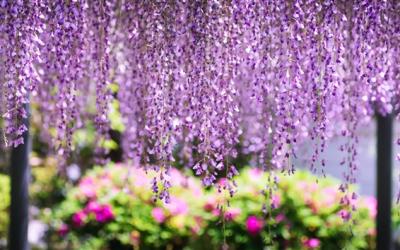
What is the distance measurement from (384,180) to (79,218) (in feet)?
6.64

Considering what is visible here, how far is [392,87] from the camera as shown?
297 cm

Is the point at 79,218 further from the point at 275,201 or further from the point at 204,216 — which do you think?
the point at 275,201

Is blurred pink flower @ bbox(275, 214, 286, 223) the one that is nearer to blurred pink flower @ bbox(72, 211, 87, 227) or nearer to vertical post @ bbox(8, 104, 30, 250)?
blurred pink flower @ bbox(72, 211, 87, 227)

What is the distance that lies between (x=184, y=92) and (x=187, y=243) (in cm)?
222

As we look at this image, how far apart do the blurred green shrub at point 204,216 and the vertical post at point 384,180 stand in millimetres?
177

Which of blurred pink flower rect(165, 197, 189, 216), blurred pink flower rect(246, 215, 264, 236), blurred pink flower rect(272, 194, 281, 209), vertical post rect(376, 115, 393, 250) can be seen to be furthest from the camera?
blurred pink flower rect(165, 197, 189, 216)

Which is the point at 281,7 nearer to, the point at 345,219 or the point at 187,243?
the point at 345,219

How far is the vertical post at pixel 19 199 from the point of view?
3576 millimetres

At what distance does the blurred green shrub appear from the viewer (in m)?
4.45

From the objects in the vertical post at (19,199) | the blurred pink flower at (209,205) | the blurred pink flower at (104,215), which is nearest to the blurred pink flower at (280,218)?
the blurred pink flower at (209,205)

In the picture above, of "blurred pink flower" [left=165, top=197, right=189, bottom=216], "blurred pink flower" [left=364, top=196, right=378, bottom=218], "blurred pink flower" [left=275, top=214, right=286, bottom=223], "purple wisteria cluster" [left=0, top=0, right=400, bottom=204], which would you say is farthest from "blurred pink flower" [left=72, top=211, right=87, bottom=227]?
"purple wisteria cluster" [left=0, top=0, right=400, bottom=204]

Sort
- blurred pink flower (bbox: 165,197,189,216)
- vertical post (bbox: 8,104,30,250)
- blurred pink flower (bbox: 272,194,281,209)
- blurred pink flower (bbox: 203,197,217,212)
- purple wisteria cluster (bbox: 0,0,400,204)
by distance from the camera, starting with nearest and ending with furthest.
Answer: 1. purple wisteria cluster (bbox: 0,0,400,204)
2. blurred pink flower (bbox: 272,194,281,209)
3. vertical post (bbox: 8,104,30,250)
4. blurred pink flower (bbox: 203,197,217,212)
5. blurred pink flower (bbox: 165,197,189,216)

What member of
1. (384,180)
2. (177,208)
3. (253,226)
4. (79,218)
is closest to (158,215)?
(177,208)

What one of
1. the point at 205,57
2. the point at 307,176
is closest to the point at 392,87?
the point at 205,57
